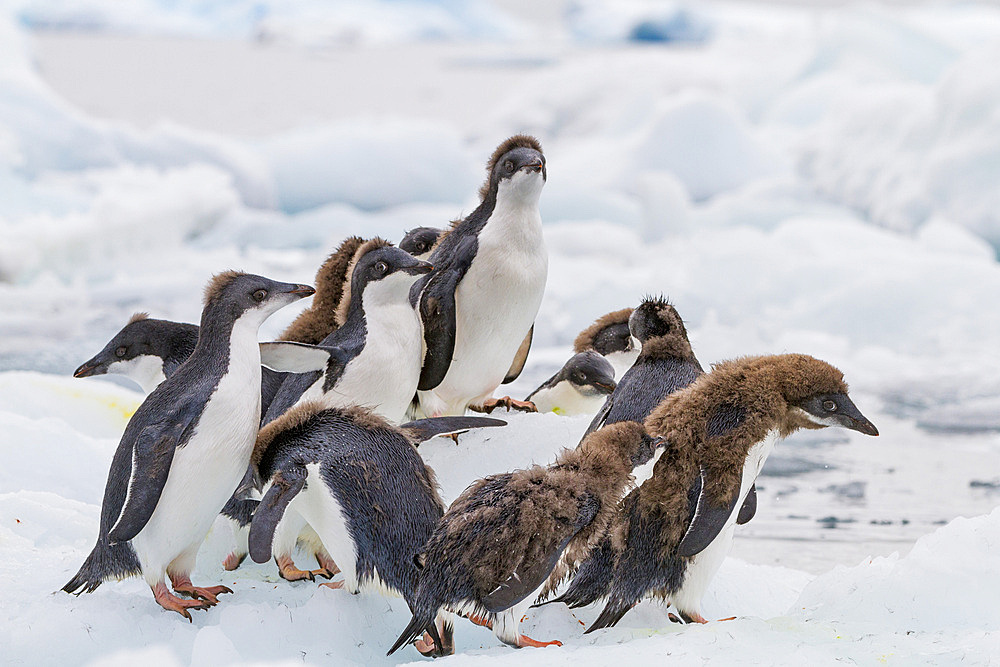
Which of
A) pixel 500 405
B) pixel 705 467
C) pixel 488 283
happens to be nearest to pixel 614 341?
pixel 500 405

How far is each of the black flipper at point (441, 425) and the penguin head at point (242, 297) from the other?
33 centimetres

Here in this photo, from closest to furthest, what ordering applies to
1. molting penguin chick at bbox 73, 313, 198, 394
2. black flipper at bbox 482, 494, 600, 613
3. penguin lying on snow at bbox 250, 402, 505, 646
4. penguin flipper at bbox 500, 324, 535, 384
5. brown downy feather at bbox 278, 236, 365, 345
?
black flipper at bbox 482, 494, 600, 613, penguin lying on snow at bbox 250, 402, 505, 646, molting penguin chick at bbox 73, 313, 198, 394, brown downy feather at bbox 278, 236, 365, 345, penguin flipper at bbox 500, 324, 535, 384

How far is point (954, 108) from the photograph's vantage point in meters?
7.75

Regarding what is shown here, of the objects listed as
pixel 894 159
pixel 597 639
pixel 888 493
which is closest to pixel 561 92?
pixel 894 159

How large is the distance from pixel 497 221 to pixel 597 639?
1000 mm

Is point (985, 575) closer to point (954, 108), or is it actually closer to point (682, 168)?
point (954, 108)

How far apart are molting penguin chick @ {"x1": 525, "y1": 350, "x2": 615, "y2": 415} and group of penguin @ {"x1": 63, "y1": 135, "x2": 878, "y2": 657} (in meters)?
0.48

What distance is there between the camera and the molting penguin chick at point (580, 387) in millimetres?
2576

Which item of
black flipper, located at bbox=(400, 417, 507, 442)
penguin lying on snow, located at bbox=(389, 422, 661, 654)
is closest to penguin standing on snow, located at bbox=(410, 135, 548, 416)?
black flipper, located at bbox=(400, 417, 507, 442)

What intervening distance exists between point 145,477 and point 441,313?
0.78 m

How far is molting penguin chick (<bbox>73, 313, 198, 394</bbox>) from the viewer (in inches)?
88.0

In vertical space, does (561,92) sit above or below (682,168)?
above

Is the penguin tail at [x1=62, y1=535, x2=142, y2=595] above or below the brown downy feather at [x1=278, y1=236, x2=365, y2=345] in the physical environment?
below

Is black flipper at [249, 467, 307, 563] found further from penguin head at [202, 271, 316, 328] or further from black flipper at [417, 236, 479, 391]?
black flipper at [417, 236, 479, 391]
